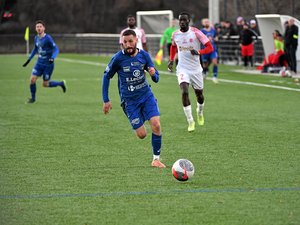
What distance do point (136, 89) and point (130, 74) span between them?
9.3 inches

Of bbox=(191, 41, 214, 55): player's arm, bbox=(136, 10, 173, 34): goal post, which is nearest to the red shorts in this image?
bbox=(136, 10, 173, 34): goal post

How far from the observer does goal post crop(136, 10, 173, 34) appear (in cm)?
4484

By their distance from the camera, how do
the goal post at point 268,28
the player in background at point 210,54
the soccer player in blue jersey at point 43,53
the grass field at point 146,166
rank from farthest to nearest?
the goal post at point 268,28 → the player in background at point 210,54 → the soccer player in blue jersey at point 43,53 → the grass field at point 146,166

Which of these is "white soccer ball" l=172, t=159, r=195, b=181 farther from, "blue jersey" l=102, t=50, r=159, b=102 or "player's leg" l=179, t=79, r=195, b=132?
"player's leg" l=179, t=79, r=195, b=132

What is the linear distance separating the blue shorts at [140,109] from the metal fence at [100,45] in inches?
985

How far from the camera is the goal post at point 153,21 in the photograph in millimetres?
44844

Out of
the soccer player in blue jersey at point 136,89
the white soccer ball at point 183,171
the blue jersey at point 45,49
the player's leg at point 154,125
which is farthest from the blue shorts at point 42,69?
the white soccer ball at point 183,171

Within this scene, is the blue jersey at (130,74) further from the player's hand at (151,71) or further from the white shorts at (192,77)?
the white shorts at (192,77)

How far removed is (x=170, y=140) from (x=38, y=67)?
27.1ft

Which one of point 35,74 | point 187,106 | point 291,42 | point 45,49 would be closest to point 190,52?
point 187,106

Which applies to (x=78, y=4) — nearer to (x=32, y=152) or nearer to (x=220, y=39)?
(x=220, y=39)

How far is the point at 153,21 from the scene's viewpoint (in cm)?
4584

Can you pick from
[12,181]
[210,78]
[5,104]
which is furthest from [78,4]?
[12,181]

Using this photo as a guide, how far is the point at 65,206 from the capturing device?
8.80 meters
